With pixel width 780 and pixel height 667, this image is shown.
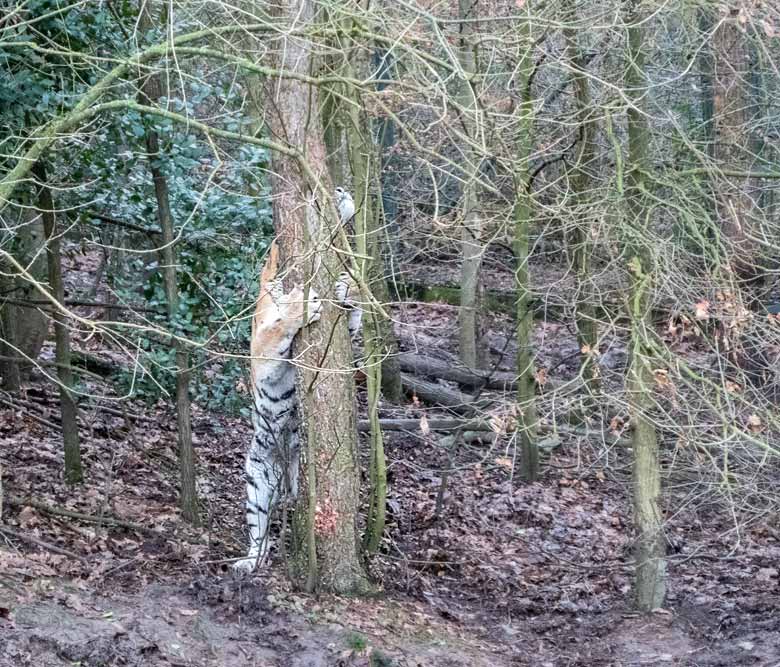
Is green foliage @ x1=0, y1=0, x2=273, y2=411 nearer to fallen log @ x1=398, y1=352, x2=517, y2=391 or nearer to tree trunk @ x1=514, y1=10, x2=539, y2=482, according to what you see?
tree trunk @ x1=514, y1=10, x2=539, y2=482

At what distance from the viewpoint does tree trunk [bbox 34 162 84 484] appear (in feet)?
26.6

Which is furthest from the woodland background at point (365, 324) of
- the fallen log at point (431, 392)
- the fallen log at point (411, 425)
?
the fallen log at point (431, 392)

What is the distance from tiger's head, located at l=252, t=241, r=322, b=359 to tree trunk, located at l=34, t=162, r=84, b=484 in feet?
5.83

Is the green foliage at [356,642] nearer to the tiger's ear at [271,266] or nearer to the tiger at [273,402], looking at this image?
the tiger at [273,402]

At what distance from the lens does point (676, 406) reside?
6.79 metres

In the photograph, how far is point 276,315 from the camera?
7.19m

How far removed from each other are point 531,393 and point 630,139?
3719mm

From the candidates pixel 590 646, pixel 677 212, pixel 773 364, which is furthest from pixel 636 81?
pixel 590 646

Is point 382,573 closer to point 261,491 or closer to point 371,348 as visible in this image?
point 261,491

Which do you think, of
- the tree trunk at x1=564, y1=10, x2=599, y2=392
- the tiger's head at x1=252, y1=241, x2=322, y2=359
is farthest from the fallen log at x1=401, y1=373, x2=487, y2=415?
the tiger's head at x1=252, y1=241, x2=322, y2=359

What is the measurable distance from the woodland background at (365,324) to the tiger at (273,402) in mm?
172

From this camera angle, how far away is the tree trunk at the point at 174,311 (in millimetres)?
8281

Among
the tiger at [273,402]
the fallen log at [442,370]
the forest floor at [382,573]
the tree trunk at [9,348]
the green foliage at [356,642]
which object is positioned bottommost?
the green foliage at [356,642]

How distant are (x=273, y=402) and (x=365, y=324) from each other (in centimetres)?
113
